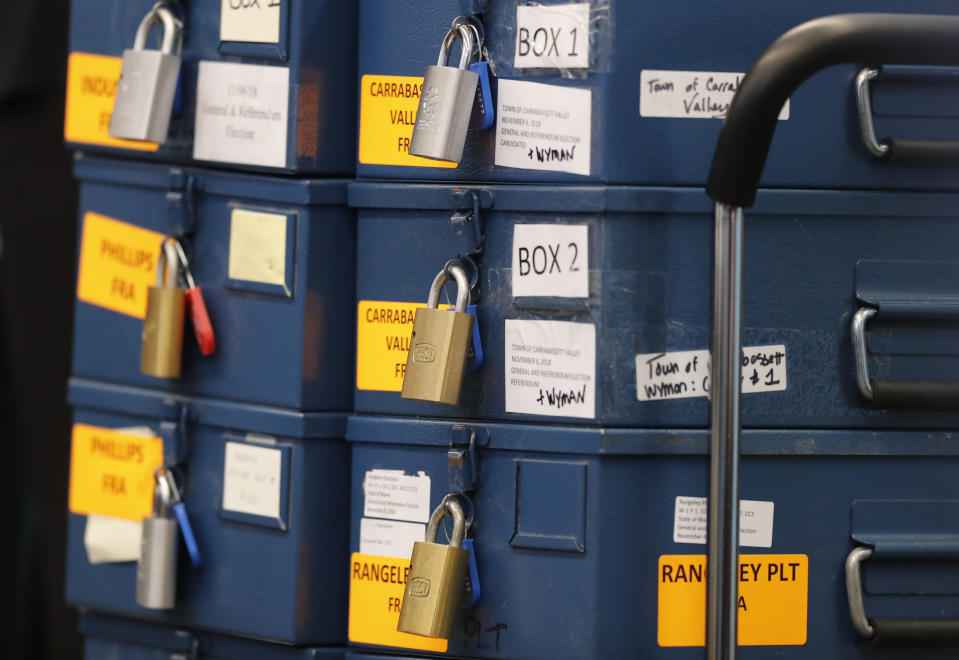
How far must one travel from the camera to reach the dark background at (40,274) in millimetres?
1764

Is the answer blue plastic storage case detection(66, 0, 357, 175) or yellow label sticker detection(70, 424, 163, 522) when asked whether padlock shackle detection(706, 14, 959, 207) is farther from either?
yellow label sticker detection(70, 424, 163, 522)

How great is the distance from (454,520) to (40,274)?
120 centimetres

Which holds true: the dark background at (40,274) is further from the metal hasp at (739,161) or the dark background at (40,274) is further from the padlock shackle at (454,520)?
the metal hasp at (739,161)

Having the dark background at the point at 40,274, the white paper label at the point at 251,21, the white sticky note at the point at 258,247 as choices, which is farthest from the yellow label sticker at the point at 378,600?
the dark background at the point at 40,274

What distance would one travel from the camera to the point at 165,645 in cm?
116

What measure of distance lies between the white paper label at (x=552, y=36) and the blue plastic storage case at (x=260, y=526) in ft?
1.18

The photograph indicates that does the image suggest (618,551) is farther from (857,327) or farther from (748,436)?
(857,327)

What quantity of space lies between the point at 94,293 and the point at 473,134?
45 centimetres

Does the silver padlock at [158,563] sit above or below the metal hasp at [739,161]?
below

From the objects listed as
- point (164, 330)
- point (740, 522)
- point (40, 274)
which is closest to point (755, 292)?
point (740, 522)

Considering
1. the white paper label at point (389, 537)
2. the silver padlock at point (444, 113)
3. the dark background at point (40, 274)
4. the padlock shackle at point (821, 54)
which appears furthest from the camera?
the dark background at point (40, 274)

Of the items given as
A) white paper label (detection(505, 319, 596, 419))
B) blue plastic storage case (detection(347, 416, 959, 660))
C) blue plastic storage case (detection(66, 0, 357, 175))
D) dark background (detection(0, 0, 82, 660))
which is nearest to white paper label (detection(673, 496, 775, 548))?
blue plastic storage case (detection(347, 416, 959, 660))

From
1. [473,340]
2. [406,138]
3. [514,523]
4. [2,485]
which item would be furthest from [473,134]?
[2,485]

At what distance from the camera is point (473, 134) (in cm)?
101
